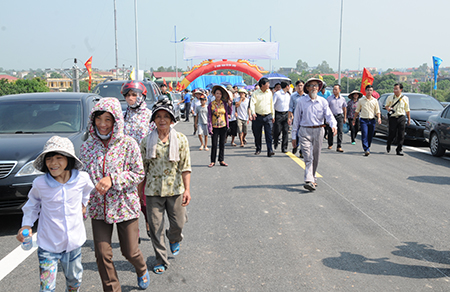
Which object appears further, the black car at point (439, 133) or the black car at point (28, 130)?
the black car at point (439, 133)

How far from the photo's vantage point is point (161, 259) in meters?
4.38

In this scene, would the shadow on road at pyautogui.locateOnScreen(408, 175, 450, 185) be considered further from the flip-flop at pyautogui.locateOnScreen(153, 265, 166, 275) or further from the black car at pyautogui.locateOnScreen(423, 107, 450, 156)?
the flip-flop at pyautogui.locateOnScreen(153, 265, 166, 275)

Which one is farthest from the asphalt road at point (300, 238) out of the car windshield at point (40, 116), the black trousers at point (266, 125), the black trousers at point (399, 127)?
the black trousers at point (399, 127)

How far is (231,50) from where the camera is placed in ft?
157

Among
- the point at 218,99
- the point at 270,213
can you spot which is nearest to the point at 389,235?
the point at 270,213

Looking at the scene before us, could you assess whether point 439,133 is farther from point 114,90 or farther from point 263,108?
point 114,90

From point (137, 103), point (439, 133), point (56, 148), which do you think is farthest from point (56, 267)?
point (439, 133)

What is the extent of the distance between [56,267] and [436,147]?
38.8ft

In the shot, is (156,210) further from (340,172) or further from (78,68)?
(78,68)

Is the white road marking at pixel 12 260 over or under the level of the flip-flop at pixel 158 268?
under

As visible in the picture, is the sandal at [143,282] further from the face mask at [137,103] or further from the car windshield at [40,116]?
the car windshield at [40,116]

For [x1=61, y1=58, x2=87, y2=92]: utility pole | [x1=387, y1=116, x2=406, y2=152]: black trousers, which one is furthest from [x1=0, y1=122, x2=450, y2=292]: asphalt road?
[x1=61, y1=58, x2=87, y2=92]: utility pole

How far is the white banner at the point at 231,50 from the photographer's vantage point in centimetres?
4719

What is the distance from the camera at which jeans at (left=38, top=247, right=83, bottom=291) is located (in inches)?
126
